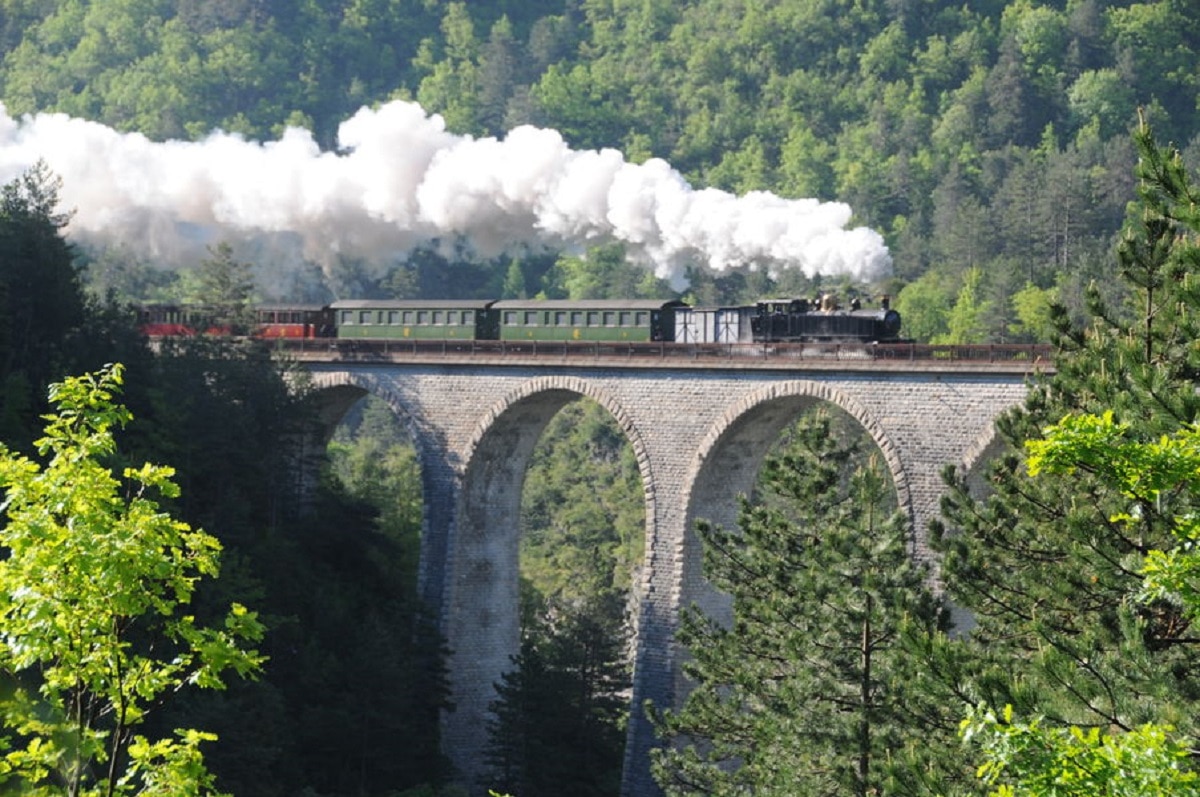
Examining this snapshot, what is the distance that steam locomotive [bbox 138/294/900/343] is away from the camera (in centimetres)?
4191

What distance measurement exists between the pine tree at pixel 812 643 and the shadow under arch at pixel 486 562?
15.7 meters

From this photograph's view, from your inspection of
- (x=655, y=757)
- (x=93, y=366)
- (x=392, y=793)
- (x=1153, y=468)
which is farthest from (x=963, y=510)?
(x=93, y=366)

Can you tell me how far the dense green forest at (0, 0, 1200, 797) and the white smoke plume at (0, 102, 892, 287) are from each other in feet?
11.5

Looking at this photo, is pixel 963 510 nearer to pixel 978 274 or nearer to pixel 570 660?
pixel 570 660

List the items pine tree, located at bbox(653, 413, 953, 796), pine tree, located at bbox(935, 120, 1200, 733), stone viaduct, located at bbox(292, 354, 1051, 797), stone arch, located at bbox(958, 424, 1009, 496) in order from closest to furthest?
pine tree, located at bbox(935, 120, 1200, 733) < pine tree, located at bbox(653, 413, 953, 796) < stone arch, located at bbox(958, 424, 1009, 496) < stone viaduct, located at bbox(292, 354, 1051, 797)

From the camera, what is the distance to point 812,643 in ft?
84.5

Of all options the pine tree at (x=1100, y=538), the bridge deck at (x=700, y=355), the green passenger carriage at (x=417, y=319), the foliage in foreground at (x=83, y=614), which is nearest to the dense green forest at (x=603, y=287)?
the pine tree at (x=1100, y=538)

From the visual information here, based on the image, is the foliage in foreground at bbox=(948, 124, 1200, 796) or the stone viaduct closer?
the foliage in foreground at bbox=(948, 124, 1200, 796)

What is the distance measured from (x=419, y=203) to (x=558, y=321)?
16.3 meters

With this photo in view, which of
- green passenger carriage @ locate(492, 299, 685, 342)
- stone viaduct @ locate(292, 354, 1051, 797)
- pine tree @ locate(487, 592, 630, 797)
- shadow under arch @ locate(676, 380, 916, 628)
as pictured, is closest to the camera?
stone viaduct @ locate(292, 354, 1051, 797)

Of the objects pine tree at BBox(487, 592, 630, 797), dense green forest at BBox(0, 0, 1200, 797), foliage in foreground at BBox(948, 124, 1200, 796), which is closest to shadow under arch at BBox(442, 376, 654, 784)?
pine tree at BBox(487, 592, 630, 797)

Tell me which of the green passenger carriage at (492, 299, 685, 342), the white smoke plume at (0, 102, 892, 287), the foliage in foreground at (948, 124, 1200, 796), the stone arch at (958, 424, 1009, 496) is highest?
the white smoke plume at (0, 102, 892, 287)

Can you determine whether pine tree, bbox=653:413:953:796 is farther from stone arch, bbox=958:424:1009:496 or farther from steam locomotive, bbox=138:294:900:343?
steam locomotive, bbox=138:294:900:343

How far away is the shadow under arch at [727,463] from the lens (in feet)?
134
